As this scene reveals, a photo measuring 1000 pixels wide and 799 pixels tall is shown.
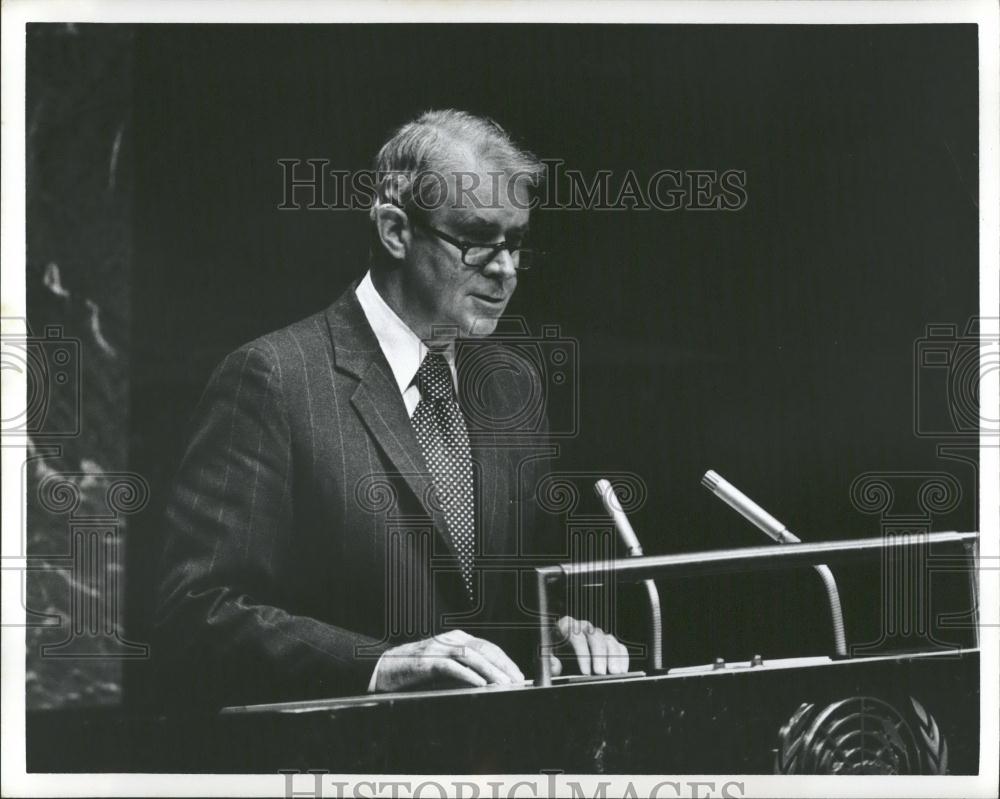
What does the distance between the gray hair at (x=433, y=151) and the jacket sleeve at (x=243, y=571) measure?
0.52 m

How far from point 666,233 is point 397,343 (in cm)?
73

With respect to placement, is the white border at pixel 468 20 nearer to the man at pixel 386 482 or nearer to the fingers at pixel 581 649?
the man at pixel 386 482

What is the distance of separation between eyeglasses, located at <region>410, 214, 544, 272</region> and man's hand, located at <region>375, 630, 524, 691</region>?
36.7 inches

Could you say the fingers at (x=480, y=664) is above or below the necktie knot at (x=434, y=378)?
below

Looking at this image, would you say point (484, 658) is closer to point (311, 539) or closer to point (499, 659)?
point (499, 659)

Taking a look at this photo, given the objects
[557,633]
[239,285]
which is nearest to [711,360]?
[557,633]

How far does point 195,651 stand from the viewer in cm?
294

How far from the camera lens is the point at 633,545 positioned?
115 inches
